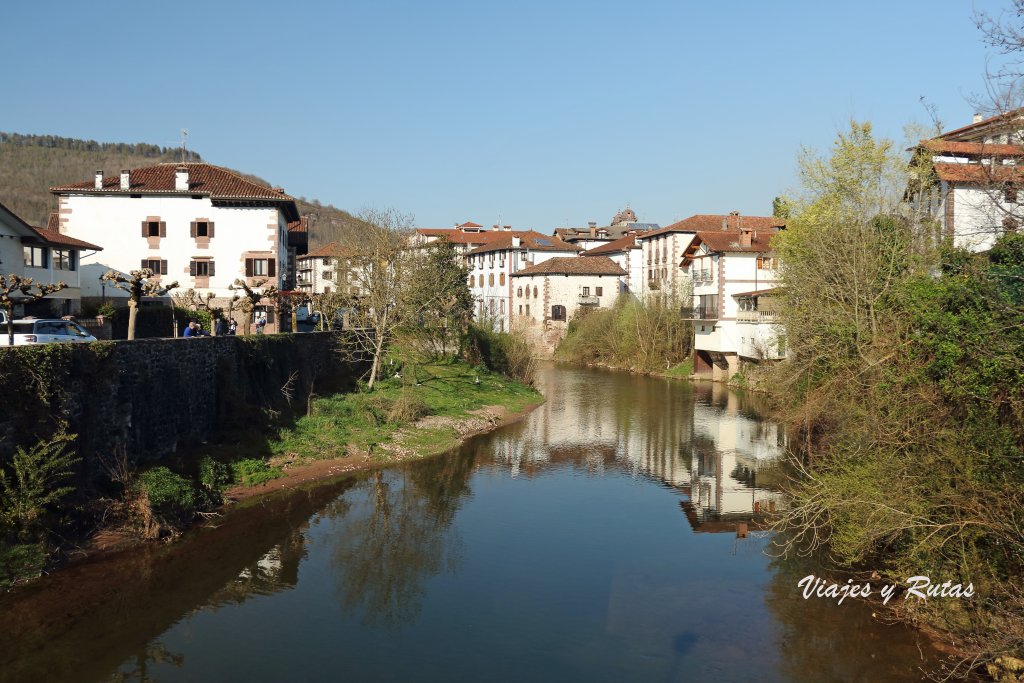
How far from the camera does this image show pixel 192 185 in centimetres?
4675

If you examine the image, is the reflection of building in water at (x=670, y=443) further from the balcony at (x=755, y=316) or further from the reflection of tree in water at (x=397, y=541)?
the balcony at (x=755, y=316)

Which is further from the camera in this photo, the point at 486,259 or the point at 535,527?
the point at 486,259

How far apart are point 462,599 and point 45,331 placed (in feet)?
57.0

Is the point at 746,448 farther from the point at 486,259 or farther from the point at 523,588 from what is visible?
the point at 486,259

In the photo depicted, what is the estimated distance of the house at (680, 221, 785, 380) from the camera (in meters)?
49.1

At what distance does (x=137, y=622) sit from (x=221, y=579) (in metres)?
2.36

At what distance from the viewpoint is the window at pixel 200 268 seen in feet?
151

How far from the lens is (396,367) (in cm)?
4506

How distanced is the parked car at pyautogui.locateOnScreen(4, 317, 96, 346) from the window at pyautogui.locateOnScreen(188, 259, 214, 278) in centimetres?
1932

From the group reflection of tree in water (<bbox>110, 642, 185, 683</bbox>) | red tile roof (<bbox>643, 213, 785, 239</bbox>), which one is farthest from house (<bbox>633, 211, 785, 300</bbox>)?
reflection of tree in water (<bbox>110, 642, 185, 683</bbox>)

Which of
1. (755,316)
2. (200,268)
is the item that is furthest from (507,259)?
(200,268)

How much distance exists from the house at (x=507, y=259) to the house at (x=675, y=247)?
43.2 feet

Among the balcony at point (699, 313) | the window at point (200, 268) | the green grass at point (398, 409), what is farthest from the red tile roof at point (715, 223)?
the window at point (200, 268)

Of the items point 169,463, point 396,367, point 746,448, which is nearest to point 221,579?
point 169,463
